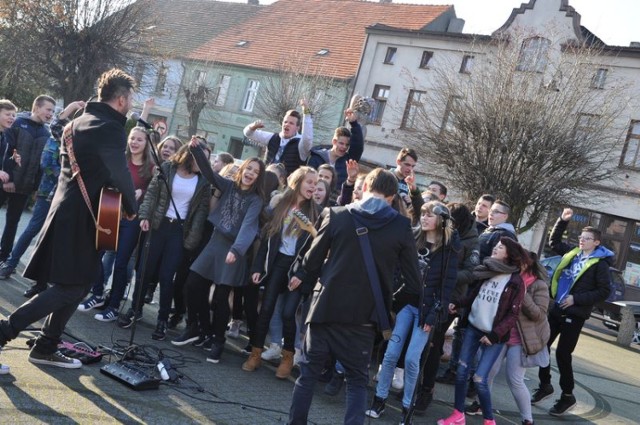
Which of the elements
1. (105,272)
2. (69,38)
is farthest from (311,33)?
(105,272)

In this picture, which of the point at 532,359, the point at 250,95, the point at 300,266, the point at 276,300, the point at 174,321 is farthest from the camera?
the point at 250,95

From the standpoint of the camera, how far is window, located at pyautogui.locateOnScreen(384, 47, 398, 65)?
3438 cm

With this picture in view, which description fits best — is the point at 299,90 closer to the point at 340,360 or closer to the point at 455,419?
the point at 455,419

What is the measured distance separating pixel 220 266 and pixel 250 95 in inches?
1310

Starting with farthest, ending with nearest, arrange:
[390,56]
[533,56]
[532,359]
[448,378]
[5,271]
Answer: [390,56] < [533,56] < [448,378] < [5,271] < [532,359]

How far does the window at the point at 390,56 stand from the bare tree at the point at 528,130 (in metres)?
11.5

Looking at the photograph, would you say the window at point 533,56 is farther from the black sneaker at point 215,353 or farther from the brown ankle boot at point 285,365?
the black sneaker at point 215,353

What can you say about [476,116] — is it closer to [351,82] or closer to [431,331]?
[351,82]

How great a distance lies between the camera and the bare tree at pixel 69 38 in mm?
25094

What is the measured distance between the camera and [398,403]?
673 cm

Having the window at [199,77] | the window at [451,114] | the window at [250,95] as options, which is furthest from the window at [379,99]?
the window at [199,77]

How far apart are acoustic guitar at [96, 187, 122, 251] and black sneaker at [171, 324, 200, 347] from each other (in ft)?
6.98

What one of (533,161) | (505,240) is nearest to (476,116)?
(533,161)

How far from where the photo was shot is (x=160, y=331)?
22.9 feet
